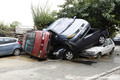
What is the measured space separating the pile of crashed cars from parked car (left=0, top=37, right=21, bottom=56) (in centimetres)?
65

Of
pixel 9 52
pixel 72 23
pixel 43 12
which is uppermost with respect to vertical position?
pixel 43 12

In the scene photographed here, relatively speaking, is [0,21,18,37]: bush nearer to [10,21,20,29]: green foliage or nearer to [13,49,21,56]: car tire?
[10,21,20,29]: green foliage

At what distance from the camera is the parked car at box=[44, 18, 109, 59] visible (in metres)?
9.52

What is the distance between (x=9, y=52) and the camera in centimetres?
999

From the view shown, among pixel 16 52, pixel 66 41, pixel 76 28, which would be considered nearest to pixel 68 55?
pixel 66 41

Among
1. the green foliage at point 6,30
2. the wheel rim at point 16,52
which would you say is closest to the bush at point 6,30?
the green foliage at point 6,30

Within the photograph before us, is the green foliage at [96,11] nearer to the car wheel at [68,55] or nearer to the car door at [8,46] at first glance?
the car wheel at [68,55]

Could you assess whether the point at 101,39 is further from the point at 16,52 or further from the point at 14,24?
the point at 14,24

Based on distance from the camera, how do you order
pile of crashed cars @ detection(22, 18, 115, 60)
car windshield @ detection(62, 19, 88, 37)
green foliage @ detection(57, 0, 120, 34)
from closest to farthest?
pile of crashed cars @ detection(22, 18, 115, 60)
car windshield @ detection(62, 19, 88, 37)
green foliage @ detection(57, 0, 120, 34)

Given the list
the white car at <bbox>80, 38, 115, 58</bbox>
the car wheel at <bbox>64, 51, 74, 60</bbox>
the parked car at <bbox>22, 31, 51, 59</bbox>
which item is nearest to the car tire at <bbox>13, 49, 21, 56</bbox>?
the parked car at <bbox>22, 31, 51, 59</bbox>

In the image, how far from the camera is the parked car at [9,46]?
9.69 meters

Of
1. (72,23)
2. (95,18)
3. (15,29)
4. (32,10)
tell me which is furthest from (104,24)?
(15,29)

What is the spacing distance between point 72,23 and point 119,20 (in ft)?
18.2

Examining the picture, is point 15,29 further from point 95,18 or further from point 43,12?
point 95,18
